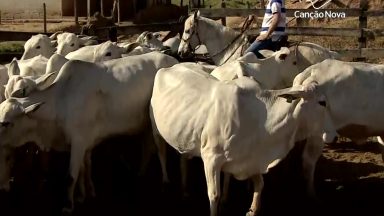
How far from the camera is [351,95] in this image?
8898 millimetres

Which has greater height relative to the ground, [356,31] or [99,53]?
[356,31]

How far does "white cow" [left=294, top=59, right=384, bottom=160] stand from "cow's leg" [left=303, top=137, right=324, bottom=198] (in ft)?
0.95

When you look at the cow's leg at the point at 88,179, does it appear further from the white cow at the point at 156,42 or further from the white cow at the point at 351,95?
the white cow at the point at 156,42

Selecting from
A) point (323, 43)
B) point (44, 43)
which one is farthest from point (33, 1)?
point (44, 43)

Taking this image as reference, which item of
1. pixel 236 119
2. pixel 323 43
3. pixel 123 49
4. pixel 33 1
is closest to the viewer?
pixel 236 119

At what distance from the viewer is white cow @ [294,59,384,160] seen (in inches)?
348

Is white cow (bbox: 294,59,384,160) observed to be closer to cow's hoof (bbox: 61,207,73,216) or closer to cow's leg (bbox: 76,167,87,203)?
cow's leg (bbox: 76,167,87,203)

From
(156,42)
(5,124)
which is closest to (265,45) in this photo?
(156,42)

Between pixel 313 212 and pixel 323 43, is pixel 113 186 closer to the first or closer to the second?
pixel 313 212

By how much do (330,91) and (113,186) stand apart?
3.10 m

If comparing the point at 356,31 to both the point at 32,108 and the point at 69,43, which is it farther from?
the point at 32,108

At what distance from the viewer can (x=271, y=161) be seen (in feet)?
25.9

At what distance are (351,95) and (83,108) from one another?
3.17m

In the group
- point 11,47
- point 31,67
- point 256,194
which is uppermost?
point 31,67
